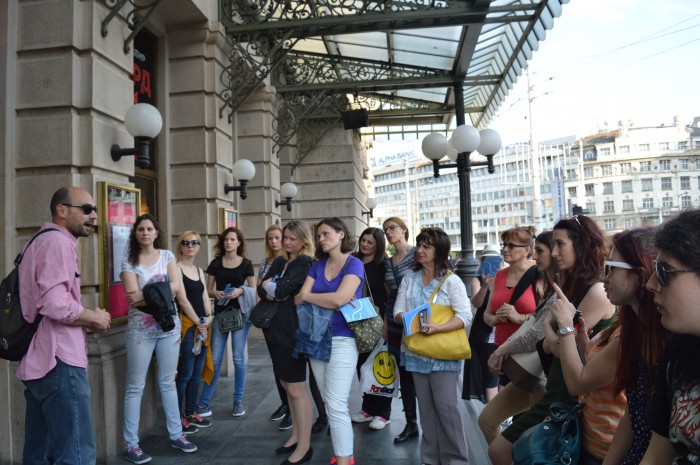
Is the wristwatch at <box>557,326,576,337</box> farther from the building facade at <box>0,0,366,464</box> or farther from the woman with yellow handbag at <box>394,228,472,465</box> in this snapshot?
the building facade at <box>0,0,366,464</box>

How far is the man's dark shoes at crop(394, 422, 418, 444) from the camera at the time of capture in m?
4.53

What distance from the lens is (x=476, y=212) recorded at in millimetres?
104312

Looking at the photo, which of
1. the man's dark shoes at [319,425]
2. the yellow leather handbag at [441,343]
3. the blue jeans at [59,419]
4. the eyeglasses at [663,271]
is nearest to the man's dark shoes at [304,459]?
the man's dark shoes at [319,425]

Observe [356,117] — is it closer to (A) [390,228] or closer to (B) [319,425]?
(A) [390,228]

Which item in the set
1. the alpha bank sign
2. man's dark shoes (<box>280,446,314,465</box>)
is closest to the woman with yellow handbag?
man's dark shoes (<box>280,446,314,465</box>)

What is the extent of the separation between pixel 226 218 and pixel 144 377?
11.1 ft

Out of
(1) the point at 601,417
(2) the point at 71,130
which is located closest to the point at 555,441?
(1) the point at 601,417

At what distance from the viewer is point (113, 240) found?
15.1 feet

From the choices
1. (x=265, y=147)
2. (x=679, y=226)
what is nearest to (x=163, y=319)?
(x=679, y=226)

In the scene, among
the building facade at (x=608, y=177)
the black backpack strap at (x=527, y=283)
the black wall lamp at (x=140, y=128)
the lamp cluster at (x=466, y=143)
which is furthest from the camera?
the building facade at (x=608, y=177)

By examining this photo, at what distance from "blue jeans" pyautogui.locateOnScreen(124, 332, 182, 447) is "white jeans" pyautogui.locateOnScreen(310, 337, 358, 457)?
1.56 meters

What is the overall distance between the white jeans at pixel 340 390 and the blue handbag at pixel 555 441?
167cm

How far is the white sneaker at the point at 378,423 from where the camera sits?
4.85m

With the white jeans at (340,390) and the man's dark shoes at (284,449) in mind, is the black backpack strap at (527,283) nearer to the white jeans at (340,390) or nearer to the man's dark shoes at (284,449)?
the white jeans at (340,390)
